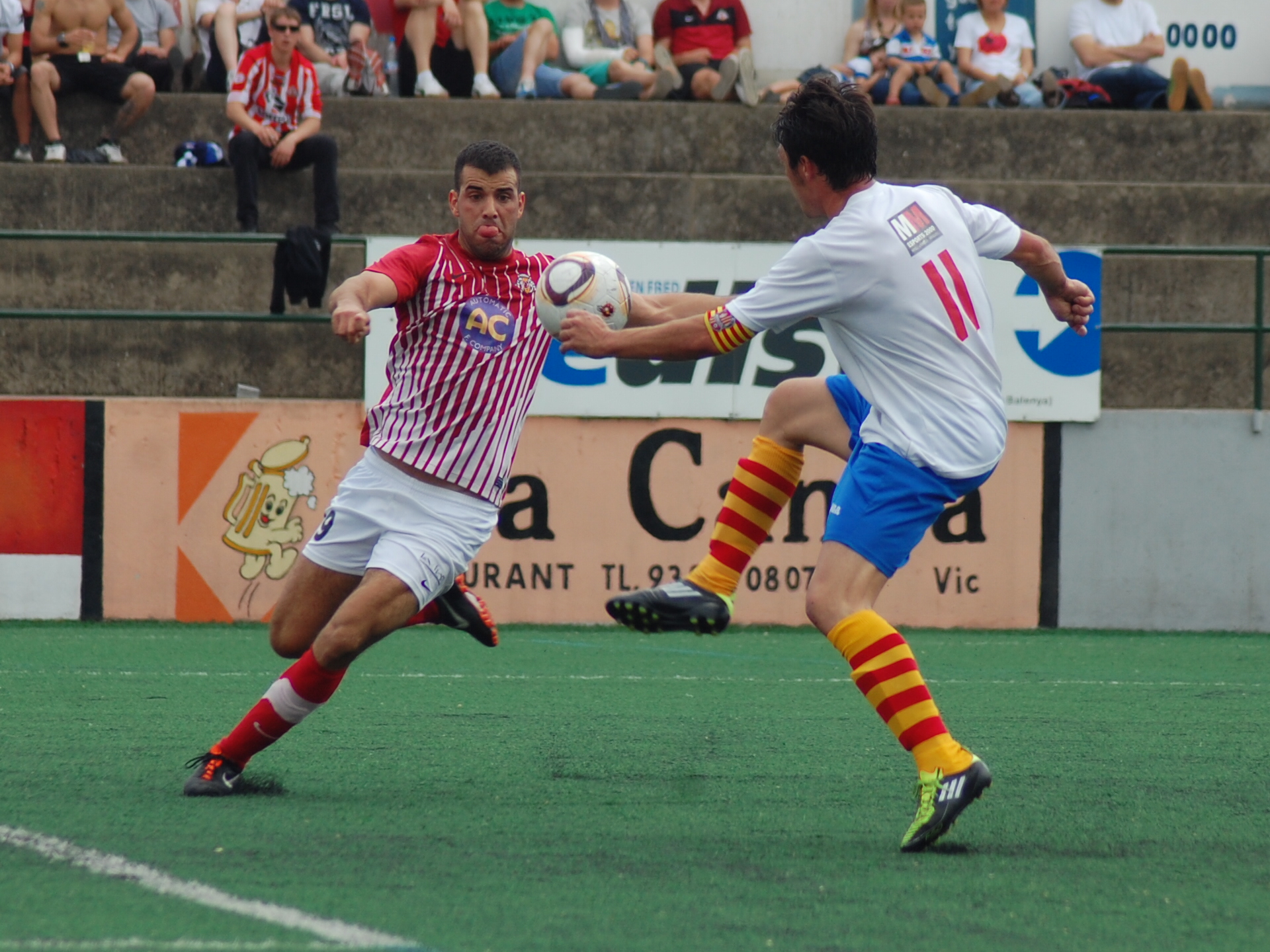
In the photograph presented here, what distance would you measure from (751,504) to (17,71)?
31.3 feet

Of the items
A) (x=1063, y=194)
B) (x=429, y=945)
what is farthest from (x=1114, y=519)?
(x=429, y=945)

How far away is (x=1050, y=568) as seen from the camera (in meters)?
10.6

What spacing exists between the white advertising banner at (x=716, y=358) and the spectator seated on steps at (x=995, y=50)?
405 cm

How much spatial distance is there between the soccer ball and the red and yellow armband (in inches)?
16.7

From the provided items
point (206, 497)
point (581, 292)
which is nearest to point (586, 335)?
point (581, 292)

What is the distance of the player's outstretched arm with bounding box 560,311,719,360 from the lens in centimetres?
434

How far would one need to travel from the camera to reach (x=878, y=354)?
4469 mm

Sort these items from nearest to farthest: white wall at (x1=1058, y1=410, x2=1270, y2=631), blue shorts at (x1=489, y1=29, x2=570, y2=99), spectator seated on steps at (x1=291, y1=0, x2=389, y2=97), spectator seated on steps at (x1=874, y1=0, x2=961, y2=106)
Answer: white wall at (x1=1058, y1=410, x2=1270, y2=631), spectator seated on steps at (x1=291, y1=0, x2=389, y2=97), blue shorts at (x1=489, y1=29, x2=570, y2=99), spectator seated on steps at (x1=874, y1=0, x2=961, y2=106)

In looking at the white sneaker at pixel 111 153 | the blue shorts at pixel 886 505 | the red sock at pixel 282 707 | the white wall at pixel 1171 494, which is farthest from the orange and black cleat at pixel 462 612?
the white sneaker at pixel 111 153

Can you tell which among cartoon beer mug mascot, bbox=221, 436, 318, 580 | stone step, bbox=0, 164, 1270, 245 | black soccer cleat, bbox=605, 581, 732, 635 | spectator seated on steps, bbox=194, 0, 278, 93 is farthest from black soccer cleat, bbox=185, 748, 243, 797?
spectator seated on steps, bbox=194, 0, 278, 93

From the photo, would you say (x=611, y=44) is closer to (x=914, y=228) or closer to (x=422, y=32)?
(x=422, y=32)

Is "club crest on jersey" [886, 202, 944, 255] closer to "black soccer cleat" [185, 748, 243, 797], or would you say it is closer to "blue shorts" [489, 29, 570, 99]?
"black soccer cleat" [185, 748, 243, 797]

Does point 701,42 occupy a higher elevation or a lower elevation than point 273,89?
higher

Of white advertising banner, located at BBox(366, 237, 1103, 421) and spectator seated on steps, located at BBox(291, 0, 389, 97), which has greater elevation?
spectator seated on steps, located at BBox(291, 0, 389, 97)
